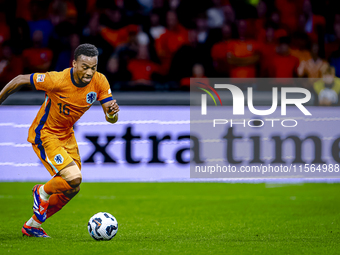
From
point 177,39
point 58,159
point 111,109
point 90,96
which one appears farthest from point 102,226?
point 177,39

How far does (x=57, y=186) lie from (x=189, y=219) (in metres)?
1.97

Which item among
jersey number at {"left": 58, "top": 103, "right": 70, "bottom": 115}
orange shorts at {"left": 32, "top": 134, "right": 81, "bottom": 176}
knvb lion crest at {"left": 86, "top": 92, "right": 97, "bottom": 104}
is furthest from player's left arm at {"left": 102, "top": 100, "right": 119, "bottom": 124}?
orange shorts at {"left": 32, "top": 134, "right": 81, "bottom": 176}

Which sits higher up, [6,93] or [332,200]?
[6,93]

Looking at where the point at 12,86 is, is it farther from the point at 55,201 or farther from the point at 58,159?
the point at 55,201

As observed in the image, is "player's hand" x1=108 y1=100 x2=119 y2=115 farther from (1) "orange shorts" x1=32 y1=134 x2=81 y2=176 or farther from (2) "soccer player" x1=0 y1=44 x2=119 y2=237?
(1) "orange shorts" x1=32 y1=134 x2=81 y2=176

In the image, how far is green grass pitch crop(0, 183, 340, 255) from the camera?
490 centimetres

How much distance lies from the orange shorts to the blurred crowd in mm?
3782

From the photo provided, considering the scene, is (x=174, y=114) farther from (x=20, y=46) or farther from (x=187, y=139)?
(x=20, y=46)

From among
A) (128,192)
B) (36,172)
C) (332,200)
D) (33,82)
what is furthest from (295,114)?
(33,82)

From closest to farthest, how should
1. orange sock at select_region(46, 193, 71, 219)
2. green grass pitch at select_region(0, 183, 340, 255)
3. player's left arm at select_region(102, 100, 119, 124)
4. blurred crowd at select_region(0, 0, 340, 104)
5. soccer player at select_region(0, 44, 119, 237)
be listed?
1. green grass pitch at select_region(0, 183, 340, 255)
2. soccer player at select_region(0, 44, 119, 237)
3. player's left arm at select_region(102, 100, 119, 124)
4. orange sock at select_region(46, 193, 71, 219)
5. blurred crowd at select_region(0, 0, 340, 104)

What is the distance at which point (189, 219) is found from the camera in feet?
21.5

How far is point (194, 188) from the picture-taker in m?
8.97

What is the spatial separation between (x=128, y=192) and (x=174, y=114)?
1424 mm

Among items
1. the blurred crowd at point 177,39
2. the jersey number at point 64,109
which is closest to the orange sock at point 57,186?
the jersey number at point 64,109
